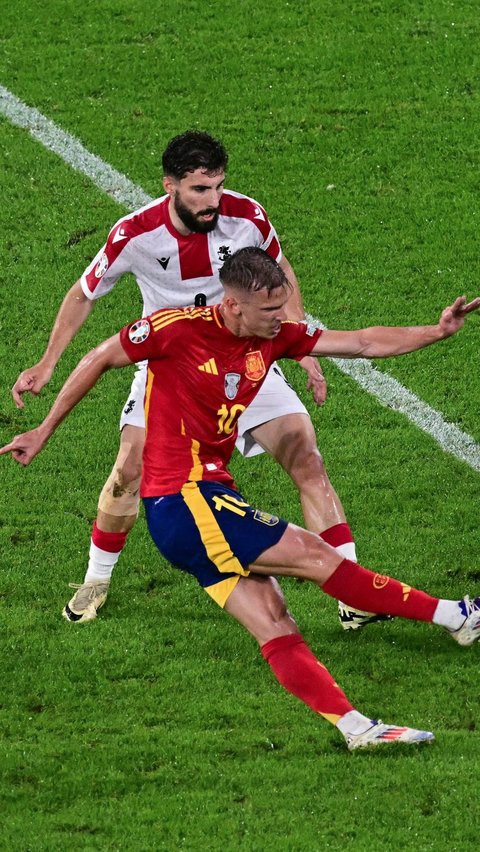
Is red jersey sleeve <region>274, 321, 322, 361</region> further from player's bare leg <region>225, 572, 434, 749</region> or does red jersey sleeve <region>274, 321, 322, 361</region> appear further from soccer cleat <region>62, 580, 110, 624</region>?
soccer cleat <region>62, 580, 110, 624</region>

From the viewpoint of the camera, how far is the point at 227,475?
21.3 feet

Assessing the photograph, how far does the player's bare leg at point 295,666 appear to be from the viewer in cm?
602

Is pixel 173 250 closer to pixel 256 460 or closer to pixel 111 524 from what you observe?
pixel 111 524

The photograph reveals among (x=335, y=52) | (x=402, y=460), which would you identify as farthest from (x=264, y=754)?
(x=335, y=52)

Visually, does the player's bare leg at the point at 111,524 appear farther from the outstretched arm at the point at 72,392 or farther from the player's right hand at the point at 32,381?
the outstretched arm at the point at 72,392

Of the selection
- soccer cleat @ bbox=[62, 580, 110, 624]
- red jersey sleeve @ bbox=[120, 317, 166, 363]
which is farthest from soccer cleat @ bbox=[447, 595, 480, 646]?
soccer cleat @ bbox=[62, 580, 110, 624]

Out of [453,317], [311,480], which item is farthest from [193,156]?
[311,480]

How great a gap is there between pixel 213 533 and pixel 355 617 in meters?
1.15

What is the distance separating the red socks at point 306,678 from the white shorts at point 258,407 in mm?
1416

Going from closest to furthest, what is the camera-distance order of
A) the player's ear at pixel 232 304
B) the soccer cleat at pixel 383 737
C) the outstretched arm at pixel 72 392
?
the soccer cleat at pixel 383 737 < the player's ear at pixel 232 304 < the outstretched arm at pixel 72 392

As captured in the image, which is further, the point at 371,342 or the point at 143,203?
the point at 143,203

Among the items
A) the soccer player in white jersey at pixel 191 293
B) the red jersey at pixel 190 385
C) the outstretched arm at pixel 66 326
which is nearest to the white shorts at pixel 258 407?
the soccer player in white jersey at pixel 191 293

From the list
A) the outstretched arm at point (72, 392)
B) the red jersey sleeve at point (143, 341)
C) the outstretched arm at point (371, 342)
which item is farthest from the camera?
the outstretched arm at point (371, 342)

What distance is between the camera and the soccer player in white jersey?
281 inches
